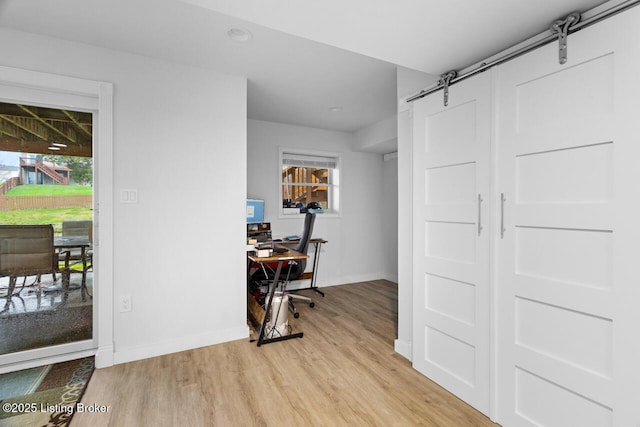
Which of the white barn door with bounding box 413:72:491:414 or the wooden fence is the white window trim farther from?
the white barn door with bounding box 413:72:491:414

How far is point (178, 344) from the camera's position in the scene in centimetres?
260

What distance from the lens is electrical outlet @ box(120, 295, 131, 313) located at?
7.99 ft

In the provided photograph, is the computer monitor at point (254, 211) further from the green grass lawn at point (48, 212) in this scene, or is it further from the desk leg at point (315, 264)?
the green grass lawn at point (48, 212)

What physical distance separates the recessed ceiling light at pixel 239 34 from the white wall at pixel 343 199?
7.10 feet

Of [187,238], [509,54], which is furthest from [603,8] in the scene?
[187,238]

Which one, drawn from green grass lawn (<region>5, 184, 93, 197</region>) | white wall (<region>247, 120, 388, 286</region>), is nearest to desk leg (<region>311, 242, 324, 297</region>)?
white wall (<region>247, 120, 388, 286</region>)

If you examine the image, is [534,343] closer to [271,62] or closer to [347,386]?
[347,386]

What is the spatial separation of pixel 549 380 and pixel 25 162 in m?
3.70

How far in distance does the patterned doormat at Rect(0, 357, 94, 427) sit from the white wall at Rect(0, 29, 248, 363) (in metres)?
0.32

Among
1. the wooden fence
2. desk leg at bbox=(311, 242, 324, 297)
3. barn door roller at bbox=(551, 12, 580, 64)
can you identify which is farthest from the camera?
desk leg at bbox=(311, 242, 324, 297)

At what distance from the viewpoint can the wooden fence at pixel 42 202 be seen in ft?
7.40

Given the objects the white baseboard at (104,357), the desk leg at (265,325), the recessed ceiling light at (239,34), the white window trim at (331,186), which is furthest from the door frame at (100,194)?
the white window trim at (331,186)

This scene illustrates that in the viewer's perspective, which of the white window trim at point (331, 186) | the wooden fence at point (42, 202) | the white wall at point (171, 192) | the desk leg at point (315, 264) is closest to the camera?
the wooden fence at point (42, 202)

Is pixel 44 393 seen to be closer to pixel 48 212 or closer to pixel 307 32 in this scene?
pixel 48 212
